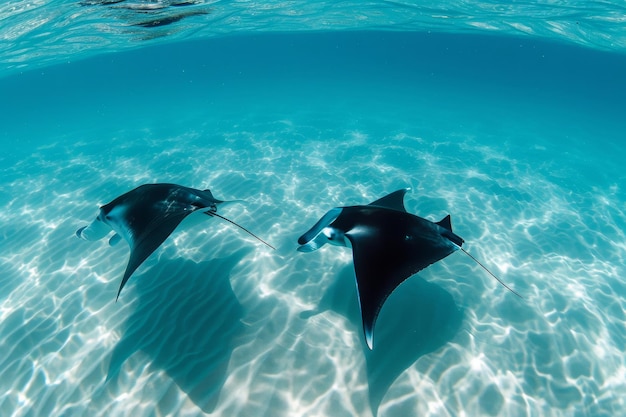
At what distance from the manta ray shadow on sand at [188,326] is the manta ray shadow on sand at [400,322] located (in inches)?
59.6

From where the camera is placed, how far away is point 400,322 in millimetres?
5801

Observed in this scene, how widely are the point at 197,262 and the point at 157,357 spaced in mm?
2411

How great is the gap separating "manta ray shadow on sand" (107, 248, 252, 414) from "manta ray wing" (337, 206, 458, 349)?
9.05 feet

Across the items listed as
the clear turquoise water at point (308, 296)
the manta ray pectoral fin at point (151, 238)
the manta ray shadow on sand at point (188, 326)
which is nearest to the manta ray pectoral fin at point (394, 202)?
the clear turquoise water at point (308, 296)

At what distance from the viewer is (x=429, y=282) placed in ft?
22.1

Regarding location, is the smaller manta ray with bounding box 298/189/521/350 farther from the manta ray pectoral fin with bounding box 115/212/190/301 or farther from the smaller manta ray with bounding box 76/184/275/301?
the manta ray pectoral fin with bounding box 115/212/190/301

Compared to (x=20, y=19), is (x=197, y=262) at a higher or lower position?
lower

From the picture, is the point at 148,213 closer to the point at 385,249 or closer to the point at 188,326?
the point at 188,326

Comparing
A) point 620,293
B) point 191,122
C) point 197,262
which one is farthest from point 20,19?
point 620,293

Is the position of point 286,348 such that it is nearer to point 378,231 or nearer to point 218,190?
point 378,231

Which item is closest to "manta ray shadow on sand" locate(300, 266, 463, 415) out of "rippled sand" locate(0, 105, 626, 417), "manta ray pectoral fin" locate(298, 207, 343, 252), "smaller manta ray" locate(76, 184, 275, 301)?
"rippled sand" locate(0, 105, 626, 417)

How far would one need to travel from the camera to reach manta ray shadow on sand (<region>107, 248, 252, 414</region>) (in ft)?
16.4

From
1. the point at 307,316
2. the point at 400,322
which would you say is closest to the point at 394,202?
the point at 400,322

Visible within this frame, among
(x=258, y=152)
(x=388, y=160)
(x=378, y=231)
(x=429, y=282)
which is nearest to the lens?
(x=378, y=231)
